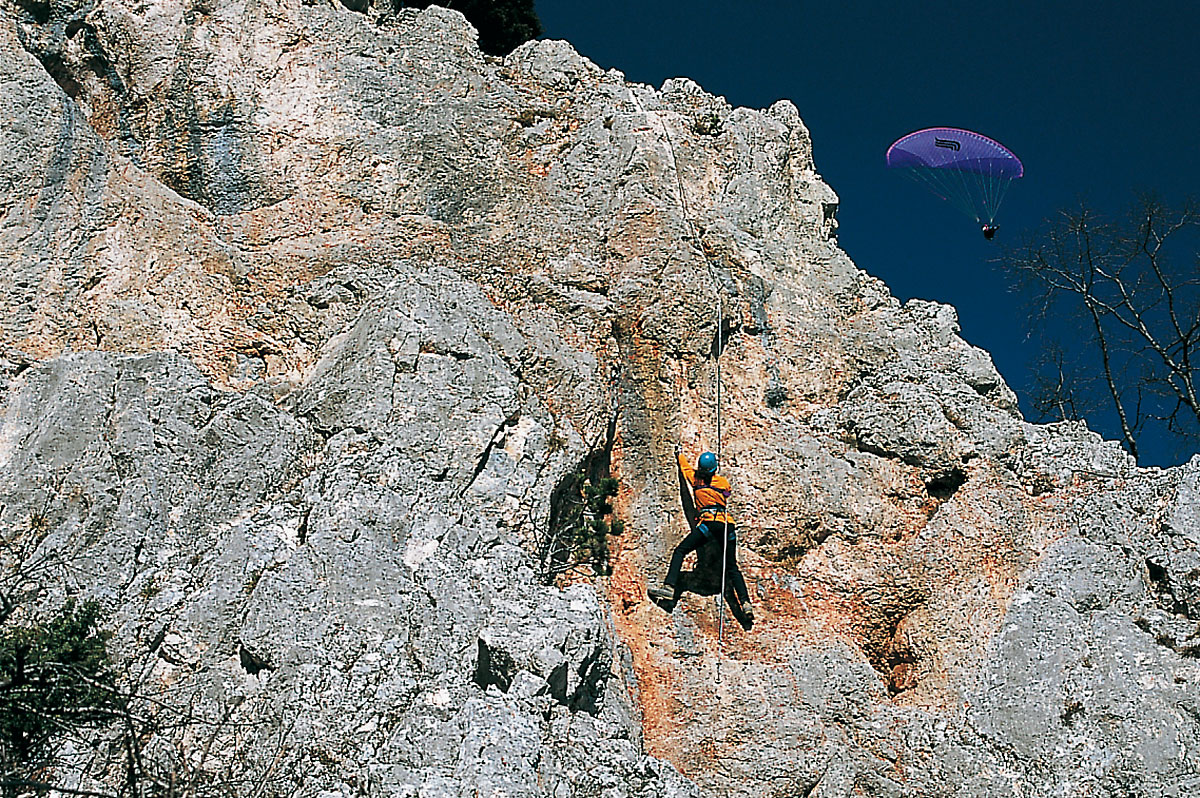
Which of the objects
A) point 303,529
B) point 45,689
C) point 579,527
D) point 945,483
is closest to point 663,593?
point 579,527

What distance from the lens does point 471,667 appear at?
9.02m

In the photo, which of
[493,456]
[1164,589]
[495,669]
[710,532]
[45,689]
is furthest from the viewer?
[710,532]

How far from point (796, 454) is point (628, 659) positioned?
3.83m

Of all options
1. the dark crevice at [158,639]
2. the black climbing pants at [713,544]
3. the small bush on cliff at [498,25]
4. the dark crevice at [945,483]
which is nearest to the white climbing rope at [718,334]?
the black climbing pants at [713,544]

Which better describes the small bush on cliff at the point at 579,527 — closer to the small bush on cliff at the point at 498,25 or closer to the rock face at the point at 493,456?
the rock face at the point at 493,456

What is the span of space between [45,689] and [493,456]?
189 inches

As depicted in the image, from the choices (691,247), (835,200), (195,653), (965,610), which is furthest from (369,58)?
(965,610)

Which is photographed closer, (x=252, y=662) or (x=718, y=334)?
(x=252, y=662)

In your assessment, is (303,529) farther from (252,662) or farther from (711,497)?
(711,497)

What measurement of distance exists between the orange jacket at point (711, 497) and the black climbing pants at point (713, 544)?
0.29 ft

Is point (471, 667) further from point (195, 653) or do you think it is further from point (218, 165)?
point (218, 165)

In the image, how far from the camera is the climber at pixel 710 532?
1144cm

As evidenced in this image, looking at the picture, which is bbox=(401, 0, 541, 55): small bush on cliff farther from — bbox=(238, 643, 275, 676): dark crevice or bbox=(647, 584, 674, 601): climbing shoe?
bbox=(238, 643, 275, 676): dark crevice

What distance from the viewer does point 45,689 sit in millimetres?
8078
